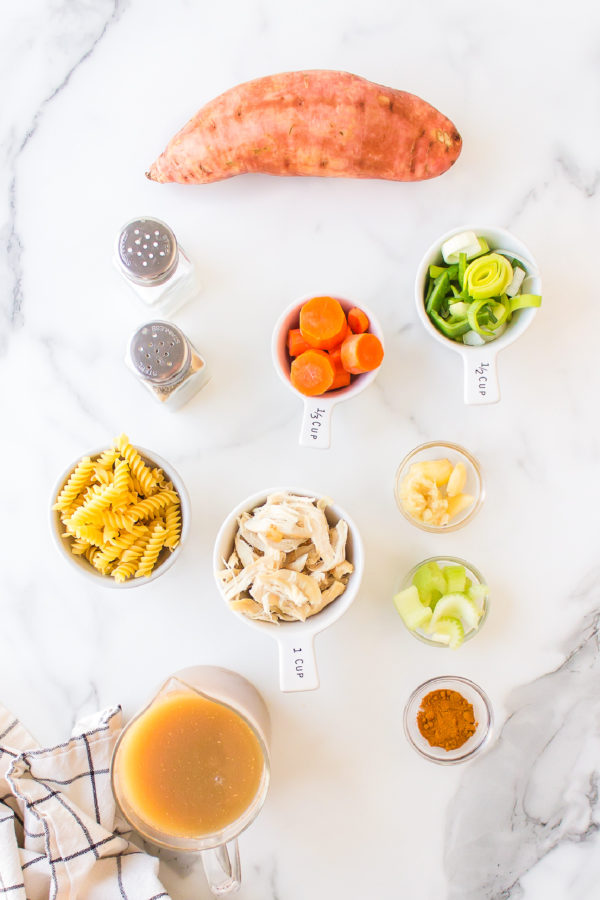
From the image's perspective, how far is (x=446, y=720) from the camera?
68.4 inches

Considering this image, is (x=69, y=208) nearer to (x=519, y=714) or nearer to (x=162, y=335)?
(x=162, y=335)

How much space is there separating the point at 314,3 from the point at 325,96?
329 millimetres

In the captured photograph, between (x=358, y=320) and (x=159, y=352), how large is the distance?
1.39 feet

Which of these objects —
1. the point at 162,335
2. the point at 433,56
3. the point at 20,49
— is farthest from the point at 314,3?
the point at 162,335

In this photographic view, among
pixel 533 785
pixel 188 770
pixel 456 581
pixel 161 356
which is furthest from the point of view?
pixel 533 785

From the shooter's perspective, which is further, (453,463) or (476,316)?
(453,463)

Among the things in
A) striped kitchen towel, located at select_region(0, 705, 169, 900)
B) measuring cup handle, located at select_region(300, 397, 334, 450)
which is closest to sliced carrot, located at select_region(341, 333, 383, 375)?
measuring cup handle, located at select_region(300, 397, 334, 450)

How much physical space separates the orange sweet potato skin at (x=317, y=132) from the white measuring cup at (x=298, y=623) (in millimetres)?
735

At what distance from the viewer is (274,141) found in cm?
171

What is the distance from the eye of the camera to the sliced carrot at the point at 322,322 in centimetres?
162

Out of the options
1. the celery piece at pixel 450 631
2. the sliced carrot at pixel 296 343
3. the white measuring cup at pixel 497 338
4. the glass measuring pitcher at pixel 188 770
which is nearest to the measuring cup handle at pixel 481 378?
the white measuring cup at pixel 497 338

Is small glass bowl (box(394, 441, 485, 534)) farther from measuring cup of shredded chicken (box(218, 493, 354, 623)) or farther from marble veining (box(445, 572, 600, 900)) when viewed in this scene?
marble veining (box(445, 572, 600, 900))

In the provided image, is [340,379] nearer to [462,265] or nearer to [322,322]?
[322,322]

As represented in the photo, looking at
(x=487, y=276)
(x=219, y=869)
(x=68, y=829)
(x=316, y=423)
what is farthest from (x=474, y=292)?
(x=68, y=829)
